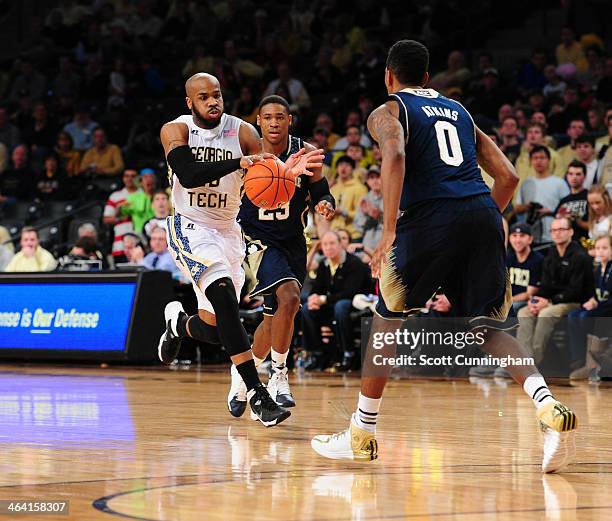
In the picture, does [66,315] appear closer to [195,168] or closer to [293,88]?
[293,88]

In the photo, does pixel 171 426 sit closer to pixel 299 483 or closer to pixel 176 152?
pixel 176 152

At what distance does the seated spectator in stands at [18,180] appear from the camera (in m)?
19.5

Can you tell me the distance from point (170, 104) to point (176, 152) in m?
14.0

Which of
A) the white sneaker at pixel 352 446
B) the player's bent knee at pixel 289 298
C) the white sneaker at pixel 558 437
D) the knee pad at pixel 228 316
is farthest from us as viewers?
the player's bent knee at pixel 289 298

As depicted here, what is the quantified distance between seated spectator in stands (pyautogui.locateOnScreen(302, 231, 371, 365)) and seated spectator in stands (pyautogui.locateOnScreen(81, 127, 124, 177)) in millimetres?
6505

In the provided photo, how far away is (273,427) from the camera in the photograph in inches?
285

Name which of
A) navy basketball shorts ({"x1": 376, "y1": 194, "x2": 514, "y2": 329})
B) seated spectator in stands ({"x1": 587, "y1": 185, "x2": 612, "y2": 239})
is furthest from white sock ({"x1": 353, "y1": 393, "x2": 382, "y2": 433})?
seated spectator in stands ({"x1": 587, "y1": 185, "x2": 612, "y2": 239})

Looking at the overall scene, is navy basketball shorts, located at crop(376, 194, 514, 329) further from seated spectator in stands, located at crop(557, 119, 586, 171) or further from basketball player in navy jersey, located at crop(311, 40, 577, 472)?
seated spectator in stands, located at crop(557, 119, 586, 171)

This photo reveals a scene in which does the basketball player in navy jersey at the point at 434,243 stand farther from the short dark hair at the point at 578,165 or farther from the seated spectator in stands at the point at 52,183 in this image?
the seated spectator in stands at the point at 52,183

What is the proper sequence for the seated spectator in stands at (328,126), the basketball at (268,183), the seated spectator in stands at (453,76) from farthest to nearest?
1. the seated spectator in stands at (453,76)
2. the seated spectator in stands at (328,126)
3. the basketball at (268,183)

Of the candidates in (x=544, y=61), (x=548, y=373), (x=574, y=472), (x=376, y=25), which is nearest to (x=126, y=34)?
(x=376, y=25)

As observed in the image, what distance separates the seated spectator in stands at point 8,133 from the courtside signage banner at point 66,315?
6517mm

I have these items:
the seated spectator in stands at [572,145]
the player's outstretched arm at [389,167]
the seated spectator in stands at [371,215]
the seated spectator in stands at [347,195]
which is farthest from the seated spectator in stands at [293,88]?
the player's outstretched arm at [389,167]

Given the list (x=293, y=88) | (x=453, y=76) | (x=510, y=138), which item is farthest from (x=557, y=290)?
(x=293, y=88)
